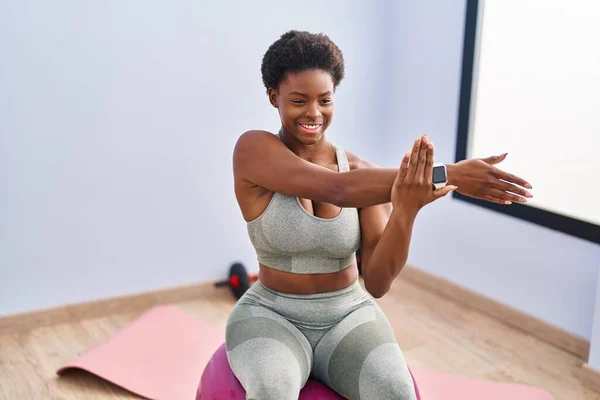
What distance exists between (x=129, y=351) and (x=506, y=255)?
157 centimetres

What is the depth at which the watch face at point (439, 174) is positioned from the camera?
4.49 feet

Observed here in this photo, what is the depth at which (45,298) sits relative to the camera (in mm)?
2680

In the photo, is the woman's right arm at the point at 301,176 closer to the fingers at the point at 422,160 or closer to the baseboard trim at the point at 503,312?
the fingers at the point at 422,160

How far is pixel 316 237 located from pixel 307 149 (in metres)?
0.25

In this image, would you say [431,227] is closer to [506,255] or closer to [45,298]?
[506,255]

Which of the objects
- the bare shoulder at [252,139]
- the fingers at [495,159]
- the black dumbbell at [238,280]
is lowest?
the black dumbbell at [238,280]

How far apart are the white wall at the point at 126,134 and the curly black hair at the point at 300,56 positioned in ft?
3.93

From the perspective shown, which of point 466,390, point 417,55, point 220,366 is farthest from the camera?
point 417,55

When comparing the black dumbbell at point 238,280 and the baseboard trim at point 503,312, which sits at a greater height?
the black dumbbell at point 238,280

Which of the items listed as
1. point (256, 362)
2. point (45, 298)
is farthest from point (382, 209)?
point (45, 298)

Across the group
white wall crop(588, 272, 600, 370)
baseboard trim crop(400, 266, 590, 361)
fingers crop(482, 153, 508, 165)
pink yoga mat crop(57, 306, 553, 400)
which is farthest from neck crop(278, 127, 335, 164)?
baseboard trim crop(400, 266, 590, 361)

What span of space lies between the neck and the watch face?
39 centimetres

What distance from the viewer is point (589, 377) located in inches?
89.3

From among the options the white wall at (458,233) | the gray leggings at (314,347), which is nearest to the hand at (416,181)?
the gray leggings at (314,347)
